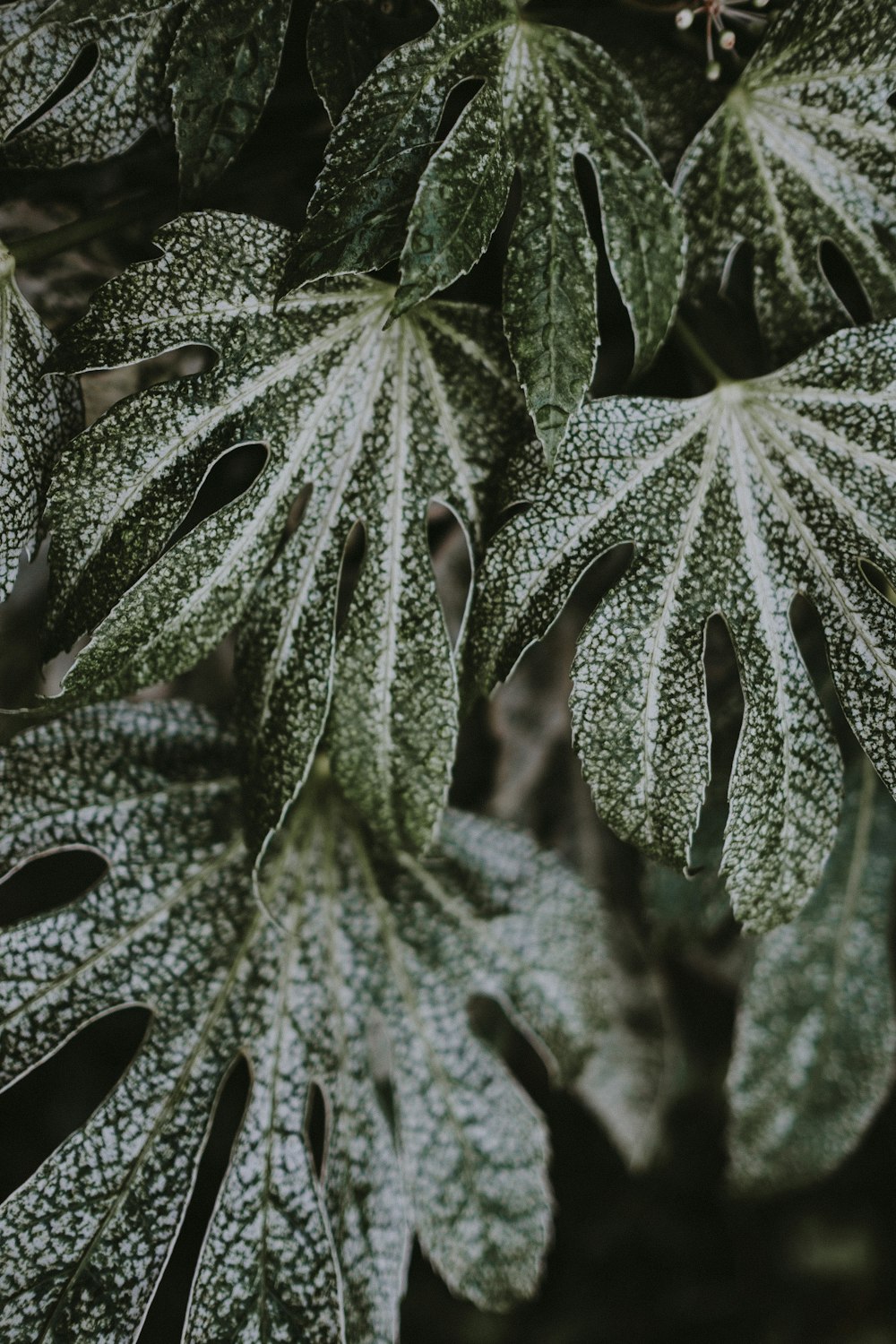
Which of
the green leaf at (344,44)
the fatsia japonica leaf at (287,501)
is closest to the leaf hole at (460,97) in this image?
the green leaf at (344,44)

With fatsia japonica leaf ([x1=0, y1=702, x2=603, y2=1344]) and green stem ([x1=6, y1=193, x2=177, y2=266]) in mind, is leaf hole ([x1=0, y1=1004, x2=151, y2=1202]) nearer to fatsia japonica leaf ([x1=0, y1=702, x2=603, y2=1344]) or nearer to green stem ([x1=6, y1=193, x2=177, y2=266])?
fatsia japonica leaf ([x1=0, y1=702, x2=603, y2=1344])

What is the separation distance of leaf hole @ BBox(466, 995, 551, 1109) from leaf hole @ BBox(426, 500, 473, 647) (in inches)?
17.0

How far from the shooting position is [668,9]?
63cm

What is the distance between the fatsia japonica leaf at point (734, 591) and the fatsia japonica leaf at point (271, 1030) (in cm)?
25

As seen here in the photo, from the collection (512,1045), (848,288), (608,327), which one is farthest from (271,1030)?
(848,288)

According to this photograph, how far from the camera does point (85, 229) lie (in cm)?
63

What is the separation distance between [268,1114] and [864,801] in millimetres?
623

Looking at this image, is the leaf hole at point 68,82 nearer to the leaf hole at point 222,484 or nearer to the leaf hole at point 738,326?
the leaf hole at point 222,484

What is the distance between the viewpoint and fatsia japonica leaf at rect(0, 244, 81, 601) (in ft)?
1.78

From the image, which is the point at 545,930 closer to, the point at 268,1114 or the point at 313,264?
the point at 268,1114

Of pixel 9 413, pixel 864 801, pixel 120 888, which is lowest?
pixel 864 801

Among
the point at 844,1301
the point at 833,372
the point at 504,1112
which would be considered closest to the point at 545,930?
the point at 504,1112

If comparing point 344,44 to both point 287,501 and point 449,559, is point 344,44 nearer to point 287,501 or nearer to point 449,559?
point 287,501

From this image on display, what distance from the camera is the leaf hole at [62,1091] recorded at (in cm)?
102
